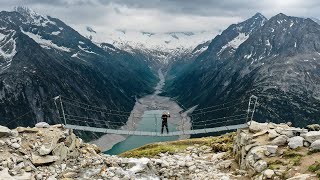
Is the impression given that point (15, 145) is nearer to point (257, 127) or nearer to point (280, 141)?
point (280, 141)

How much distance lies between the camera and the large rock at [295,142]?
29219 mm

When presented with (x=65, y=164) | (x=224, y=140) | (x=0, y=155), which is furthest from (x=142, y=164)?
(x=224, y=140)

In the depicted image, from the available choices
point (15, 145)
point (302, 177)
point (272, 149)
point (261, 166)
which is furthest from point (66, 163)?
point (302, 177)

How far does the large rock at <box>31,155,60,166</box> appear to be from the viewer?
2969 cm

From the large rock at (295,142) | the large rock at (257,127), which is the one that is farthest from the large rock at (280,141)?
the large rock at (257,127)

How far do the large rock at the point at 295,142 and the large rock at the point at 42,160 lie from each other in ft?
54.4

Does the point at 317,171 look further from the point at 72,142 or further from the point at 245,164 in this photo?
the point at 72,142

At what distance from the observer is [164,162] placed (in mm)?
33938

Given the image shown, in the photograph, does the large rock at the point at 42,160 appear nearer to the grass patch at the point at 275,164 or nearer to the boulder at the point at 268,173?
the boulder at the point at 268,173

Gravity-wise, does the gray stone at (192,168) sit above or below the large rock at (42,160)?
Answer: below

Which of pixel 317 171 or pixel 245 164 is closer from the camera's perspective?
pixel 317 171

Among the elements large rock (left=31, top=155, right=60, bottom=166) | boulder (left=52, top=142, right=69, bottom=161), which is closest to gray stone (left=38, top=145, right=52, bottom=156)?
large rock (left=31, top=155, right=60, bottom=166)

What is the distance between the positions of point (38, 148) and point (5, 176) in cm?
532

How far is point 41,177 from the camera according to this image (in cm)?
2778
